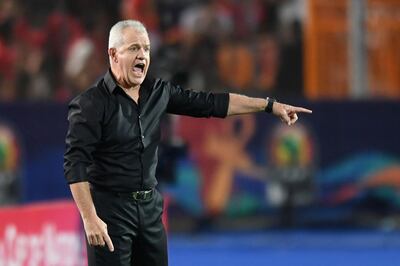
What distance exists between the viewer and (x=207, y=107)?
230 inches

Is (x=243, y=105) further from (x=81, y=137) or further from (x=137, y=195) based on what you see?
(x=81, y=137)

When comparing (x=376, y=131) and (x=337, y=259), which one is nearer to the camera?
(x=337, y=259)

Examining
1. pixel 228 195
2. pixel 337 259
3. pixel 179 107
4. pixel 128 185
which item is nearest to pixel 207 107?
pixel 179 107

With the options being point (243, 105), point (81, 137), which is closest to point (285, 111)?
point (243, 105)

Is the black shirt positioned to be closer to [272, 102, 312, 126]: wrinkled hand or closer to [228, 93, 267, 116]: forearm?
[228, 93, 267, 116]: forearm

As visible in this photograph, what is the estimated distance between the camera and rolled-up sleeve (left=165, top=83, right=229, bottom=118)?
5828mm

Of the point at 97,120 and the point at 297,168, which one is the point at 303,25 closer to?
the point at 297,168

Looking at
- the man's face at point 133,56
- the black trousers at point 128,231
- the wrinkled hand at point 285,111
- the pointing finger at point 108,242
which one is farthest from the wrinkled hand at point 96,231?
the wrinkled hand at point 285,111

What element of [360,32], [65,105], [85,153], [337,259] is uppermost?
[360,32]

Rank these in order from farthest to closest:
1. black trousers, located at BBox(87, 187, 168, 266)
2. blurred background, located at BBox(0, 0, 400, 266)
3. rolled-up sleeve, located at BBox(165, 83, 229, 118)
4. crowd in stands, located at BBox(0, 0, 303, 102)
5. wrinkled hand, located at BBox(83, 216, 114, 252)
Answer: crowd in stands, located at BBox(0, 0, 303, 102) < blurred background, located at BBox(0, 0, 400, 266) < rolled-up sleeve, located at BBox(165, 83, 229, 118) < black trousers, located at BBox(87, 187, 168, 266) < wrinkled hand, located at BBox(83, 216, 114, 252)

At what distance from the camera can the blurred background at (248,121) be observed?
42.0 ft

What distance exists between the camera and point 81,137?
210 inches

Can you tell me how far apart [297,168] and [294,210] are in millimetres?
527

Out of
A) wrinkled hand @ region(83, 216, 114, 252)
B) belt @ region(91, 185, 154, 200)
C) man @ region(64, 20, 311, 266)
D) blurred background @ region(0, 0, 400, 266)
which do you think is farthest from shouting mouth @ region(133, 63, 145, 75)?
blurred background @ region(0, 0, 400, 266)
